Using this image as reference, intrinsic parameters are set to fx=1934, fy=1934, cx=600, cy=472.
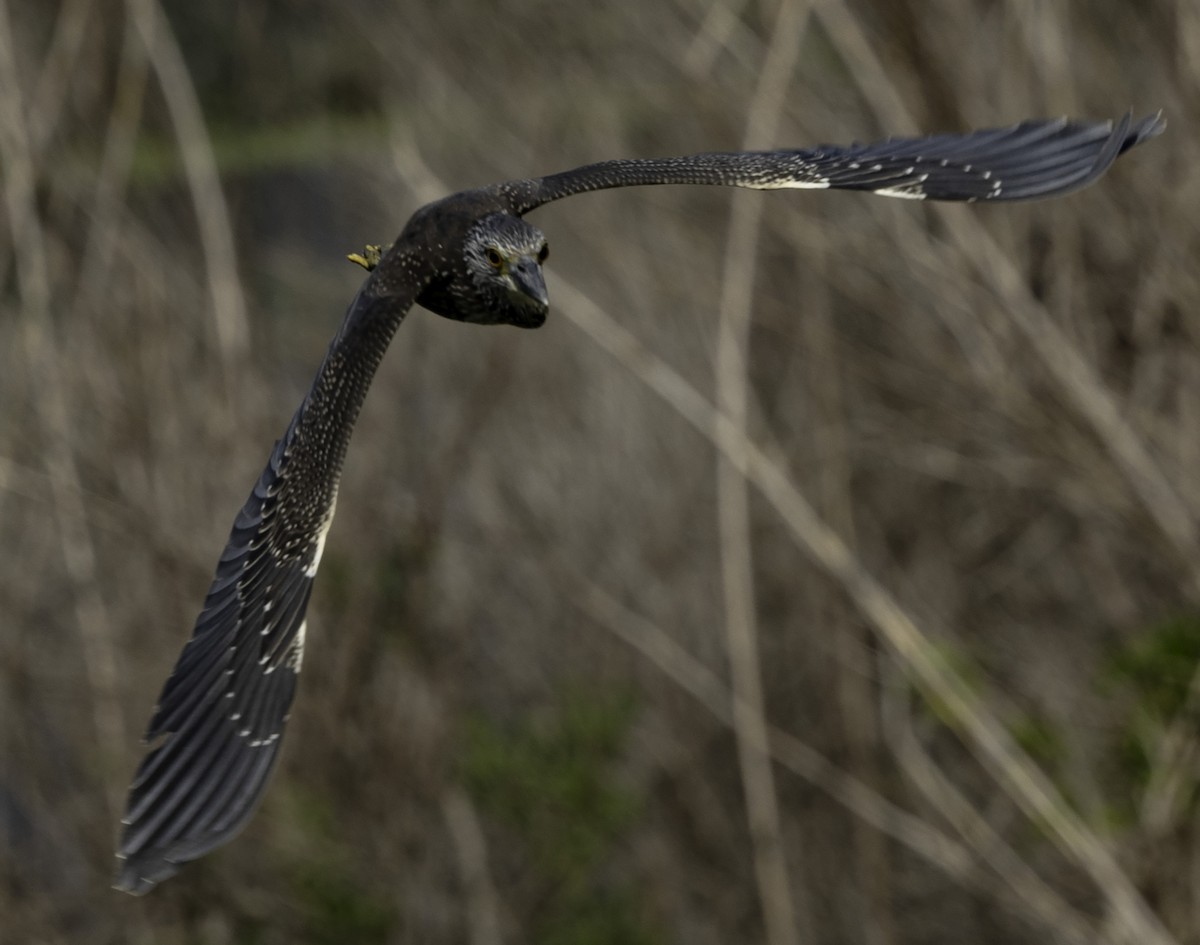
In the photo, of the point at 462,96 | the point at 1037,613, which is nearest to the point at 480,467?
the point at 462,96

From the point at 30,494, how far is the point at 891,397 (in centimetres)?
303

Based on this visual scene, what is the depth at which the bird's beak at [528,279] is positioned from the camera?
312 centimetres

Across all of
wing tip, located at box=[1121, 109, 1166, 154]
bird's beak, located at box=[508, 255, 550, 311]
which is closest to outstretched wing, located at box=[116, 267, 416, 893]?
bird's beak, located at box=[508, 255, 550, 311]

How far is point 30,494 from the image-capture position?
5703 mm

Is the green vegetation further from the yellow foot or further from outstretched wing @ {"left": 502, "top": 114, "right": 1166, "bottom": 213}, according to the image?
outstretched wing @ {"left": 502, "top": 114, "right": 1166, "bottom": 213}

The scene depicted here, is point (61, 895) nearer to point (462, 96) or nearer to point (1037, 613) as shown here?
point (462, 96)

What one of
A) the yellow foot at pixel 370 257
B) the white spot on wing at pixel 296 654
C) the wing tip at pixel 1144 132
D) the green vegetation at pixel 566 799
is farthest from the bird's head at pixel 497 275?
the green vegetation at pixel 566 799

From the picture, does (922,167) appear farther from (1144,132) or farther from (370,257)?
(370,257)

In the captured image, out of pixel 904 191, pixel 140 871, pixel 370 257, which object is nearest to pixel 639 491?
pixel 370 257

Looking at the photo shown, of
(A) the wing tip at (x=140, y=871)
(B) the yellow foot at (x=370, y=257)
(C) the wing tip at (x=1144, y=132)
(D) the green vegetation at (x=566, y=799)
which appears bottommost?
(A) the wing tip at (x=140, y=871)

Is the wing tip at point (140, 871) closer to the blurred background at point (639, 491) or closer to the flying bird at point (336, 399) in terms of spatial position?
the flying bird at point (336, 399)

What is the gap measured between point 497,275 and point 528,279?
8 cm

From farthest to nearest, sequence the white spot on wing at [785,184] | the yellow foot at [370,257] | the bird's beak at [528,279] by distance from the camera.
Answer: the yellow foot at [370,257]
the white spot on wing at [785,184]
the bird's beak at [528,279]

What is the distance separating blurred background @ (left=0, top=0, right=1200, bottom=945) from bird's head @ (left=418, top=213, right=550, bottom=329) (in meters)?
1.32
